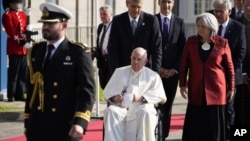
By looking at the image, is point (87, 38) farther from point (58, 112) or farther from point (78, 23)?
point (58, 112)

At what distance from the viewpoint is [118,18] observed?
9.29 m

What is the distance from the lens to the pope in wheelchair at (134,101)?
862cm

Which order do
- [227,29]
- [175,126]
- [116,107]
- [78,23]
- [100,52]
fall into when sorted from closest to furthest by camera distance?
[116,107] → [227,29] → [100,52] → [175,126] → [78,23]

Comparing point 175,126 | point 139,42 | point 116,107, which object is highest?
point 139,42

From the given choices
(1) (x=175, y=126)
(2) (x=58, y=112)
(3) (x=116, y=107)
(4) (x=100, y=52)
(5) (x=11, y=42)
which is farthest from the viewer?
(5) (x=11, y=42)

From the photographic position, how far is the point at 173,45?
9.71 metres

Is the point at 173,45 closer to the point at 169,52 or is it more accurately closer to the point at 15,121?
the point at 169,52

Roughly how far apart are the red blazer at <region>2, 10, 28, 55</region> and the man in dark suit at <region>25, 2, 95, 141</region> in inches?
305

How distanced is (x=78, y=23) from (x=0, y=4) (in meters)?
10.1

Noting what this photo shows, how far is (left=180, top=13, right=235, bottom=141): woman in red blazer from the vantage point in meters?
8.84

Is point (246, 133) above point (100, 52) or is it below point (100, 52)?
below

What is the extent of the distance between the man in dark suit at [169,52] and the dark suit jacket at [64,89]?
3.68 m

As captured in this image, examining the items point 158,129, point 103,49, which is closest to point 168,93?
point 158,129

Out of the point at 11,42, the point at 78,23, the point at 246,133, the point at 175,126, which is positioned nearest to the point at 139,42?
the point at 246,133
